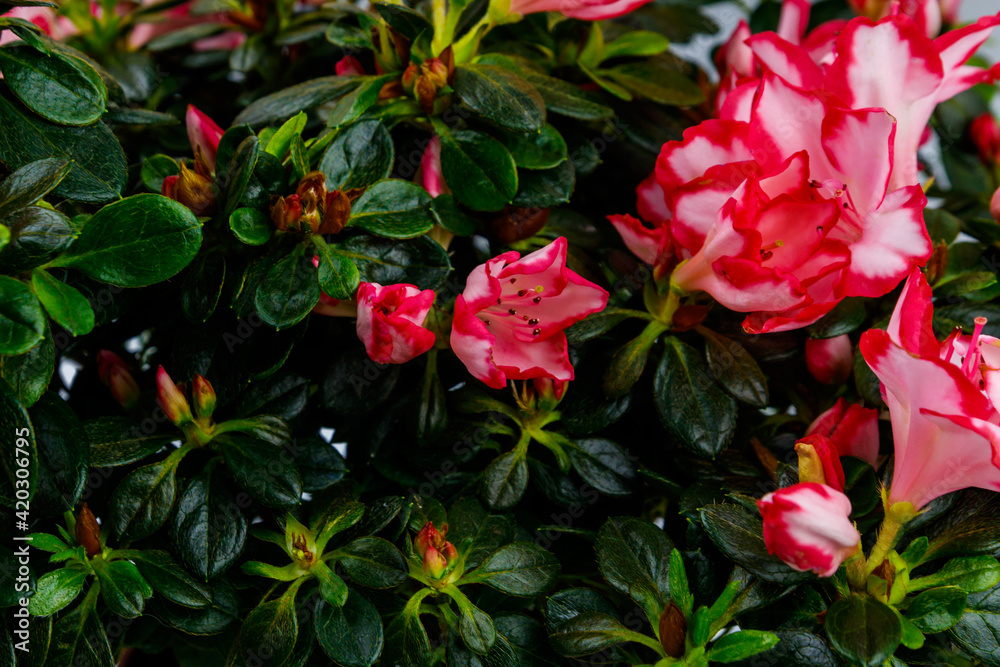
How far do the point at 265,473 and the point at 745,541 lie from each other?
1.28 feet

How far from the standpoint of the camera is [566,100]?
0.86 metres

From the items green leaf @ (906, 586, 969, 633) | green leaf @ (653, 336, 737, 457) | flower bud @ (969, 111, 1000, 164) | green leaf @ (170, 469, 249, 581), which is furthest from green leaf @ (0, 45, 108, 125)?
flower bud @ (969, 111, 1000, 164)

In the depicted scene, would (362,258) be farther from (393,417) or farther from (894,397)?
(894,397)

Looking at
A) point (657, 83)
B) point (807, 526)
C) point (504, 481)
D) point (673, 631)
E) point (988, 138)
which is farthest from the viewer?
point (988, 138)

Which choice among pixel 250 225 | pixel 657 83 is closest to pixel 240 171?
pixel 250 225

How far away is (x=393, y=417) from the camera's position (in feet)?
2.77

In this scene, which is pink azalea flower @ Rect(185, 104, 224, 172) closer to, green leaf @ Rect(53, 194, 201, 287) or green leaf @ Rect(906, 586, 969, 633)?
green leaf @ Rect(53, 194, 201, 287)

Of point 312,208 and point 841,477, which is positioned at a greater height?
point 312,208

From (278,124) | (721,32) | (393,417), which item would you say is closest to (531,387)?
(393,417)

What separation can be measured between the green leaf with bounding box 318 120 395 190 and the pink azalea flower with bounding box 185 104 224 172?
126mm

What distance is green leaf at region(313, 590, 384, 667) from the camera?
69 centimetres

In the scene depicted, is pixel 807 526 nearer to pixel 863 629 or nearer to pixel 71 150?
pixel 863 629

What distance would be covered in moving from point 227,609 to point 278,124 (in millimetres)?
456

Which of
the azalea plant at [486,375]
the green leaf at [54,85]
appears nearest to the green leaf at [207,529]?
the azalea plant at [486,375]
